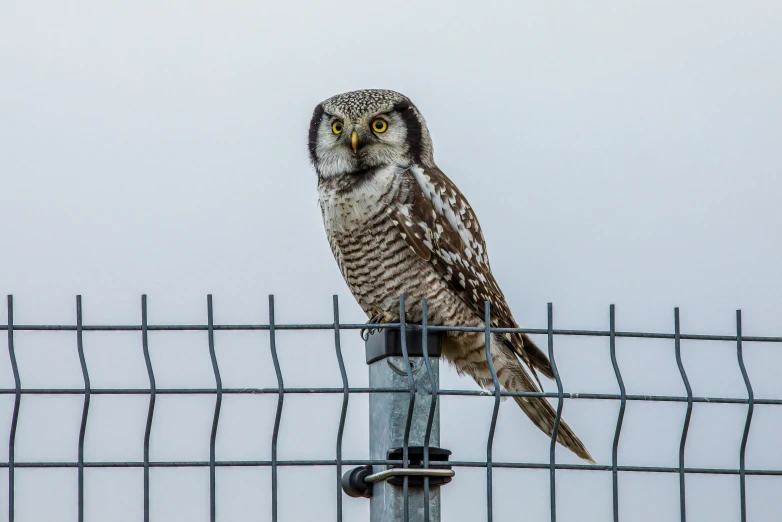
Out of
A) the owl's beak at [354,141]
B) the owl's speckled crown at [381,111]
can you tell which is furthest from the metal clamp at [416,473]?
the owl's speckled crown at [381,111]

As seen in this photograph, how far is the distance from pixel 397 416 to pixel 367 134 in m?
2.65

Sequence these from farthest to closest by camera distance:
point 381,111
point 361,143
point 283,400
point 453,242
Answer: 1. point 381,111
2. point 361,143
3. point 453,242
4. point 283,400

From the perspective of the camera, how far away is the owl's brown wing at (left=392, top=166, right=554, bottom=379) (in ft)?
15.2

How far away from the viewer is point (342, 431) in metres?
2.19

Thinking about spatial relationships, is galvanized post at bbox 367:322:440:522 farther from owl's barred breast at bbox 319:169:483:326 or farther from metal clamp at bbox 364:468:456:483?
owl's barred breast at bbox 319:169:483:326

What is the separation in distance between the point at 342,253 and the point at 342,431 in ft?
8.88

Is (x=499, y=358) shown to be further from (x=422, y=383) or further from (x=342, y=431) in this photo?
(x=342, y=431)

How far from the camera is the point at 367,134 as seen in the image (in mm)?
4879

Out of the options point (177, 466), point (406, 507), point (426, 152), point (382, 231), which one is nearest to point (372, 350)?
point (406, 507)

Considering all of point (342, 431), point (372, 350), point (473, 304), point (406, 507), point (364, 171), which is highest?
point (364, 171)

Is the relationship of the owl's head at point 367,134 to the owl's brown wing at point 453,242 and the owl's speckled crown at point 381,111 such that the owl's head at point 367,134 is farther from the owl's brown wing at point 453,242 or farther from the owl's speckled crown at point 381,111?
the owl's brown wing at point 453,242

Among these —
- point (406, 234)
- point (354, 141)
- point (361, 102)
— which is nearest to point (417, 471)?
point (406, 234)

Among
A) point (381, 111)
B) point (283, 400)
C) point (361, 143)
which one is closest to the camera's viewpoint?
point (283, 400)

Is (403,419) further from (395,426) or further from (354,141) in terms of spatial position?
(354,141)
